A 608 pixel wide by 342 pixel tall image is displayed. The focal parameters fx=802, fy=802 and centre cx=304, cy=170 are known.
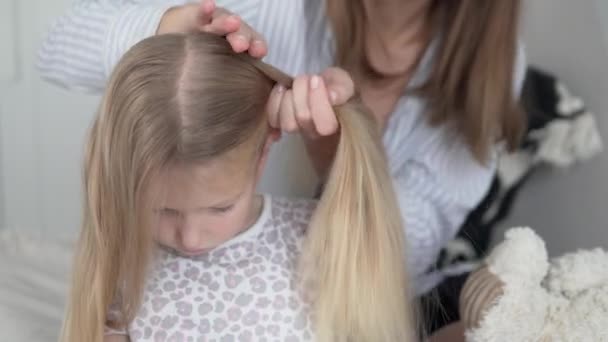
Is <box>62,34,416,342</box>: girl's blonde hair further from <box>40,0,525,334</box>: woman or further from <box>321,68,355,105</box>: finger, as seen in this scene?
<box>40,0,525,334</box>: woman

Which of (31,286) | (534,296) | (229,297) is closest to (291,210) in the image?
(229,297)

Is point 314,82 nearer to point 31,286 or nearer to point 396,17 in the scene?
point 396,17

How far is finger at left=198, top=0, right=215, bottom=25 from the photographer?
66 centimetres

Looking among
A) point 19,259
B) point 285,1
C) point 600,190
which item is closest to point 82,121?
point 19,259

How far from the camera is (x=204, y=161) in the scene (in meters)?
0.61

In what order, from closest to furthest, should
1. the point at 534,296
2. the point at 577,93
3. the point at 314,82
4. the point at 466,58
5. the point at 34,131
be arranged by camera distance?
the point at 314,82 → the point at 534,296 → the point at 466,58 → the point at 577,93 → the point at 34,131

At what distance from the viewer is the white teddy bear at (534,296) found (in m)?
0.71

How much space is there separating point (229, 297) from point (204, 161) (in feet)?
0.49

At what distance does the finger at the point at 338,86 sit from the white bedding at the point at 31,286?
433 mm

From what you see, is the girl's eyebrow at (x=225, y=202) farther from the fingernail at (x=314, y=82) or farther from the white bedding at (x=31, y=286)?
the white bedding at (x=31, y=286)

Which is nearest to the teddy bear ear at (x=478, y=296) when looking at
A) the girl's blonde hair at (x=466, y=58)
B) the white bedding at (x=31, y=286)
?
the girl's blonde hair at (x=466, y=58)

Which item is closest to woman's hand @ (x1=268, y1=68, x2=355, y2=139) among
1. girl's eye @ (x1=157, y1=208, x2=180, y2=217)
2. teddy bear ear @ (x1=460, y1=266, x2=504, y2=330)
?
girl's eye @ (x1=157, y1=208, x2=180, y2=217)

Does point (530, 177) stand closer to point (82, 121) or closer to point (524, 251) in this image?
point (524, 251)

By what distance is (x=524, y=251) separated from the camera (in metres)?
0.76
